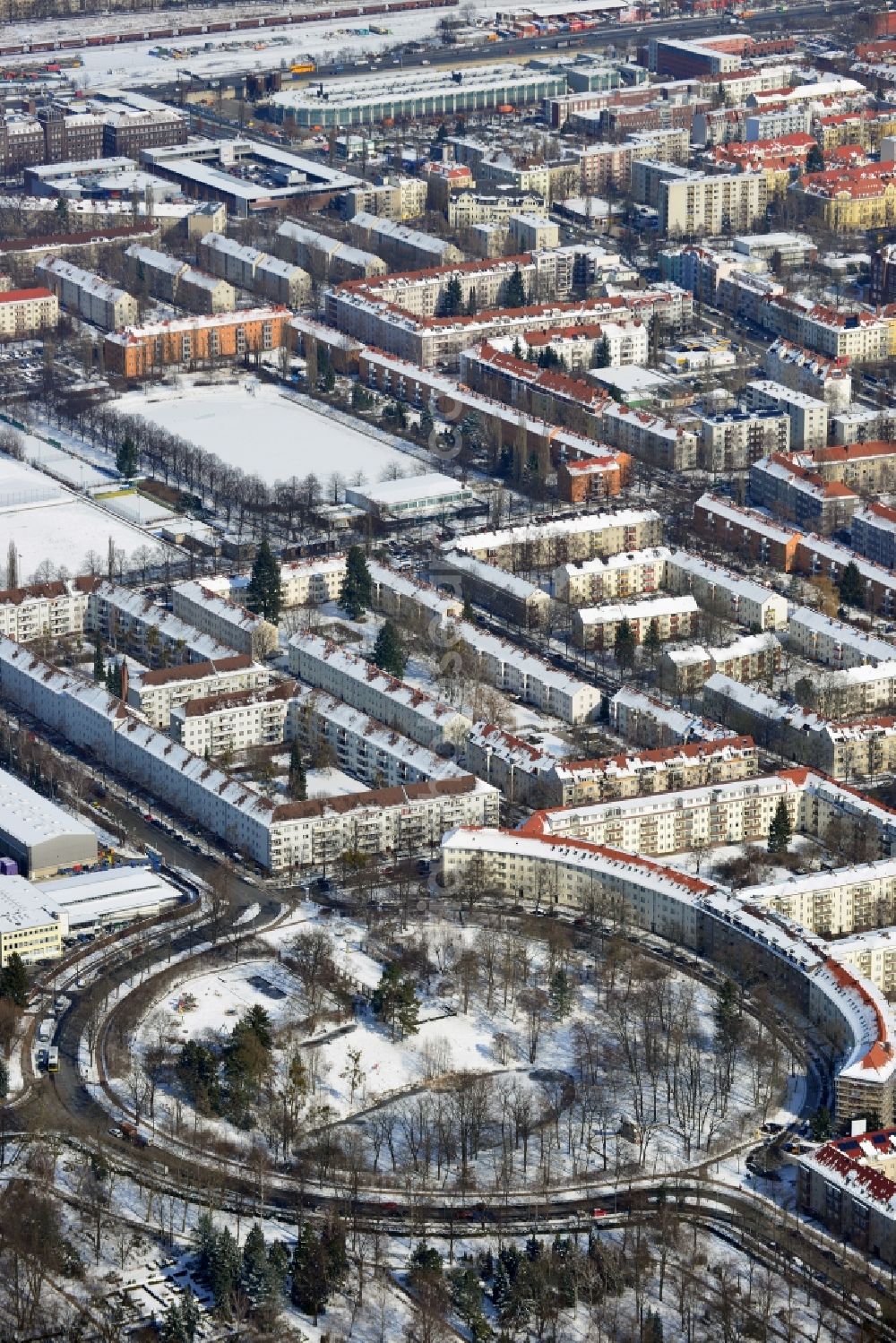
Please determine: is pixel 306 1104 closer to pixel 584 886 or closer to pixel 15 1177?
pixel 15 1177

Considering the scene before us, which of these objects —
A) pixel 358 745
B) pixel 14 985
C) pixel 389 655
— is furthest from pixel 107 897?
pixel 389 655

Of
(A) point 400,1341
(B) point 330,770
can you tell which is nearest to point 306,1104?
(A) point 400,1341

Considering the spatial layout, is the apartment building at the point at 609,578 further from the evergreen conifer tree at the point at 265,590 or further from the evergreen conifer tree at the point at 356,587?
the evergreen conifer tree at the point at 265,590

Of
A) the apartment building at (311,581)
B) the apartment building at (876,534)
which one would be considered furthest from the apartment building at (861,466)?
the apartment building at (311,581)

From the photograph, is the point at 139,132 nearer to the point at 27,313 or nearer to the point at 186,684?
the point at 27,313

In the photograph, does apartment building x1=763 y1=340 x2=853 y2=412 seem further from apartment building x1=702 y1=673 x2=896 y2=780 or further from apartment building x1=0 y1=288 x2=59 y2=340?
apartment building x1=0 y1=288 x2=59 y2=340
